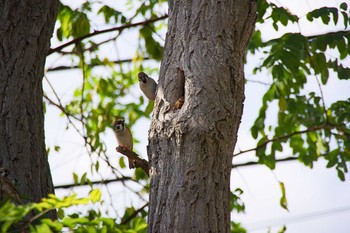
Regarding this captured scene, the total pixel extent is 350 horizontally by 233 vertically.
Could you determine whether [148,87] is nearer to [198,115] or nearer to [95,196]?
[198,115]

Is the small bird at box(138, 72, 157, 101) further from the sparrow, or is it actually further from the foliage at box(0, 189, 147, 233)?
the foliage at box(0, 189, 147, 233)

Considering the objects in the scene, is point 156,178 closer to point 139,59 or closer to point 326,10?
point 326,10

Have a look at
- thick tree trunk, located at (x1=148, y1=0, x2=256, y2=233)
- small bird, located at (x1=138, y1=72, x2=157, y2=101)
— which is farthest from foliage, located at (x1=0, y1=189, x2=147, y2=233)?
small bird, located at (x1=138, y1=72, x2=157, y2=101)

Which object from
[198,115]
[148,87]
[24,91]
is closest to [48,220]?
[198,115]

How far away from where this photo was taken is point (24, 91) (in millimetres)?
5715

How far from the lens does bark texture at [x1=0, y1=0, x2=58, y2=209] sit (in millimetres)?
5488

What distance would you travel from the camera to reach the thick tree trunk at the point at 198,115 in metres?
4.54

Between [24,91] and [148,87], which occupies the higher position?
[148,87]

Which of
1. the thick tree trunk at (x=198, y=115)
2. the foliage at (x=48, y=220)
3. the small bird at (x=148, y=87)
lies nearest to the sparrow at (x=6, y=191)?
the foliage at (x=48, y=220)

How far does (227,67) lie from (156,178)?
843 millimetres

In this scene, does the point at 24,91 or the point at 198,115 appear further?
the point at 24,91

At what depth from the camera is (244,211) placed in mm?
8523

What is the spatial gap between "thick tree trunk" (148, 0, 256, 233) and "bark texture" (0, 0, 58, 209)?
1130 millimetres

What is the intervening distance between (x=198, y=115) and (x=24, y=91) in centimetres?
162
